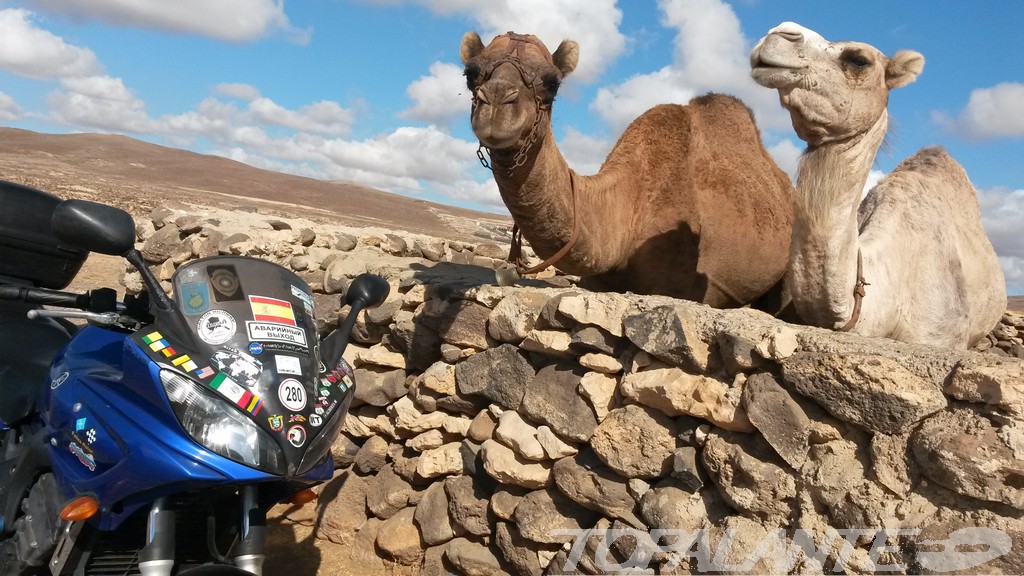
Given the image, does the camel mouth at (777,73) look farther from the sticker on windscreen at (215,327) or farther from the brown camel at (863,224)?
the sticker on windscreen at (215,327)

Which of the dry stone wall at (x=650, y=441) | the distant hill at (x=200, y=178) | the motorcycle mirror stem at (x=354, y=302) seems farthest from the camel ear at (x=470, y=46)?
the distant hill at (x=200, y=178)

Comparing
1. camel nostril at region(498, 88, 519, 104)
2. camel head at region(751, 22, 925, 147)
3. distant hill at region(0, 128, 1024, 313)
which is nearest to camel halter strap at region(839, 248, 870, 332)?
camel head at region(751, 22, 925, 147)

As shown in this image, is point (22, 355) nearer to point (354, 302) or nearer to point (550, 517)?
point (354, 302)

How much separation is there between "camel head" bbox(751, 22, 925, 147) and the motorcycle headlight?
2673mm

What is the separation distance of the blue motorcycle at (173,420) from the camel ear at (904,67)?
111 inches

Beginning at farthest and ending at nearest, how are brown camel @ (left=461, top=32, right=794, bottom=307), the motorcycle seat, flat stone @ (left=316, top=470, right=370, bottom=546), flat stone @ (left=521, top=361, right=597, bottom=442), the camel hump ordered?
the camel hump, flat stone @ (left=316, top=470, right=370, bottom=546), brown camel @ (left=461, top=32, right=794, bottom=307), flat stone @ (left=521, top=361, right=597, bottom=442), the motorcycle seat

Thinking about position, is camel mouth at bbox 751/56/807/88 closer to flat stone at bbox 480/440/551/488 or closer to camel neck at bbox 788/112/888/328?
camel neck at bbox 788/112/888/328

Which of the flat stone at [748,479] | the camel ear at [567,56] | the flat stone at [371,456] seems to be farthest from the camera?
the flat stone at [371,456]

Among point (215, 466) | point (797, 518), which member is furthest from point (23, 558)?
point (797, 518)

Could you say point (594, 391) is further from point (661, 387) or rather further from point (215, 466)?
point (215, 466)

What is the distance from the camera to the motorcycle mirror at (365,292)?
8.76 feet

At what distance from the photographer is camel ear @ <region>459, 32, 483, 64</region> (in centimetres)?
404

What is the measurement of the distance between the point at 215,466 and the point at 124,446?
1.09 feet

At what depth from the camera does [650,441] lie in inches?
116
